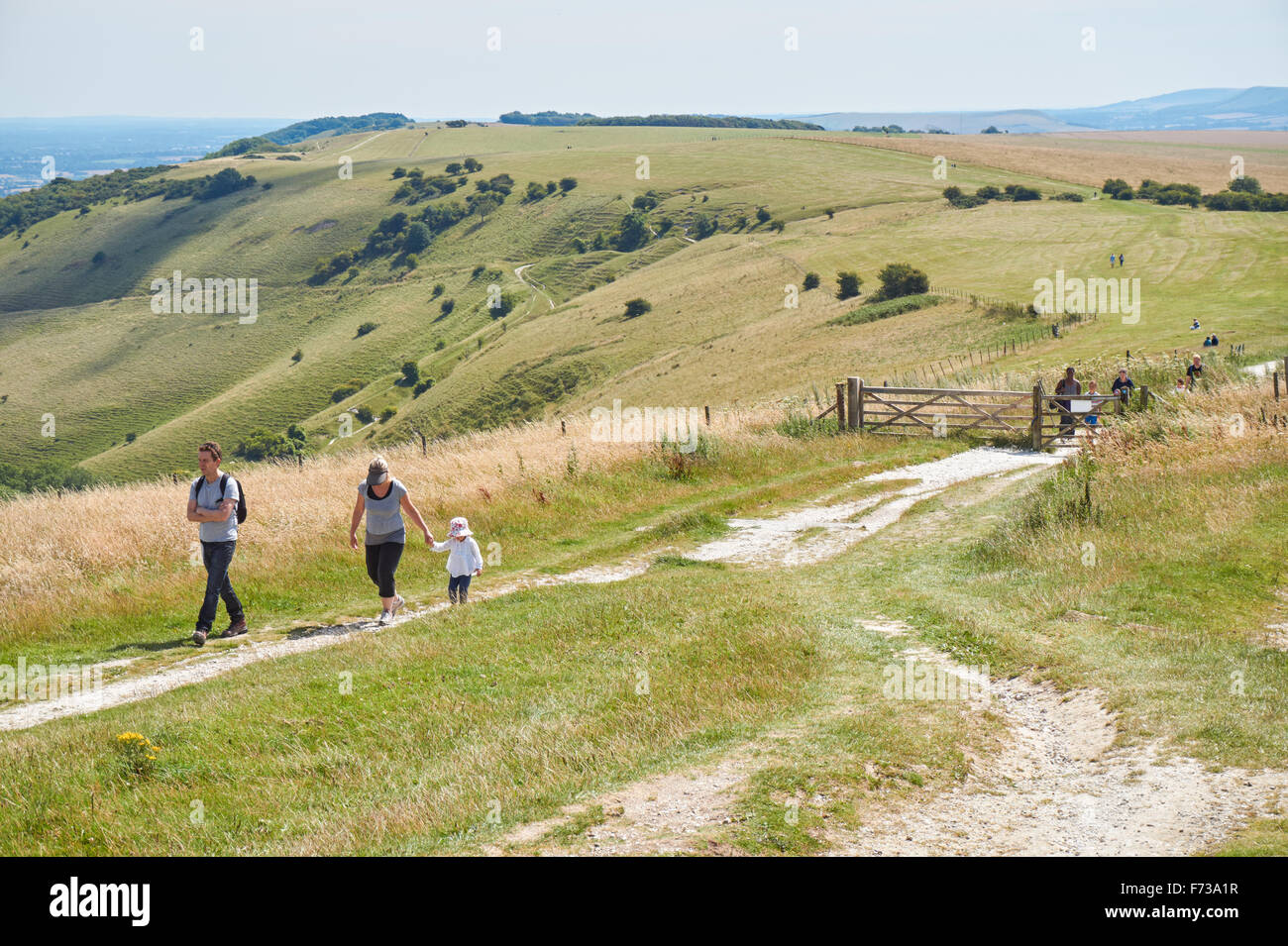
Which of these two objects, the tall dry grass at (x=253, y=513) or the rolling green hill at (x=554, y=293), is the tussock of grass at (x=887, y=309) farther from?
the tall dry grass at (x=253, y=513)

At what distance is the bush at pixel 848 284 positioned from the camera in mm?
78250

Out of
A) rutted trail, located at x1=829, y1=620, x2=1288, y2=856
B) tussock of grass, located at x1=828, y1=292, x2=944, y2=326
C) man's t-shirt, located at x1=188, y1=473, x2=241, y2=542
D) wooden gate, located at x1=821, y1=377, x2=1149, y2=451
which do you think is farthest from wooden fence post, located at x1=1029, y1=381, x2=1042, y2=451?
tussock of grass, located at x1=828, y1=292, x2=944, y2=326

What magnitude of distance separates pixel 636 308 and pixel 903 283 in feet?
92.4

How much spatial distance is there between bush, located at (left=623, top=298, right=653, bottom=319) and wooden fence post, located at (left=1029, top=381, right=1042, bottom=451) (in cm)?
6884

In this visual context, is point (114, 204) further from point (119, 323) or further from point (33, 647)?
point (33, 647)

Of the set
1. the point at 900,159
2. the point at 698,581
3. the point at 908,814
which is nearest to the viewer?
the point at 908,814

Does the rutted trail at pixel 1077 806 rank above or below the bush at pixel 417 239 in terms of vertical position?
below

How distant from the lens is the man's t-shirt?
40.1 feet

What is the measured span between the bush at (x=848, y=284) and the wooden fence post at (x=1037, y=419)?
5365cm

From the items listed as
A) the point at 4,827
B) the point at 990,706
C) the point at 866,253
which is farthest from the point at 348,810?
the point at 866,253

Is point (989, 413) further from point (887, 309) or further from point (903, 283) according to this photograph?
point (903, 283)

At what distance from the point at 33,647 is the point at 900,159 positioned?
167 metres

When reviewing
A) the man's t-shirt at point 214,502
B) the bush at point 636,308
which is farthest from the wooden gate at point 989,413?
the bush at point 636,308
